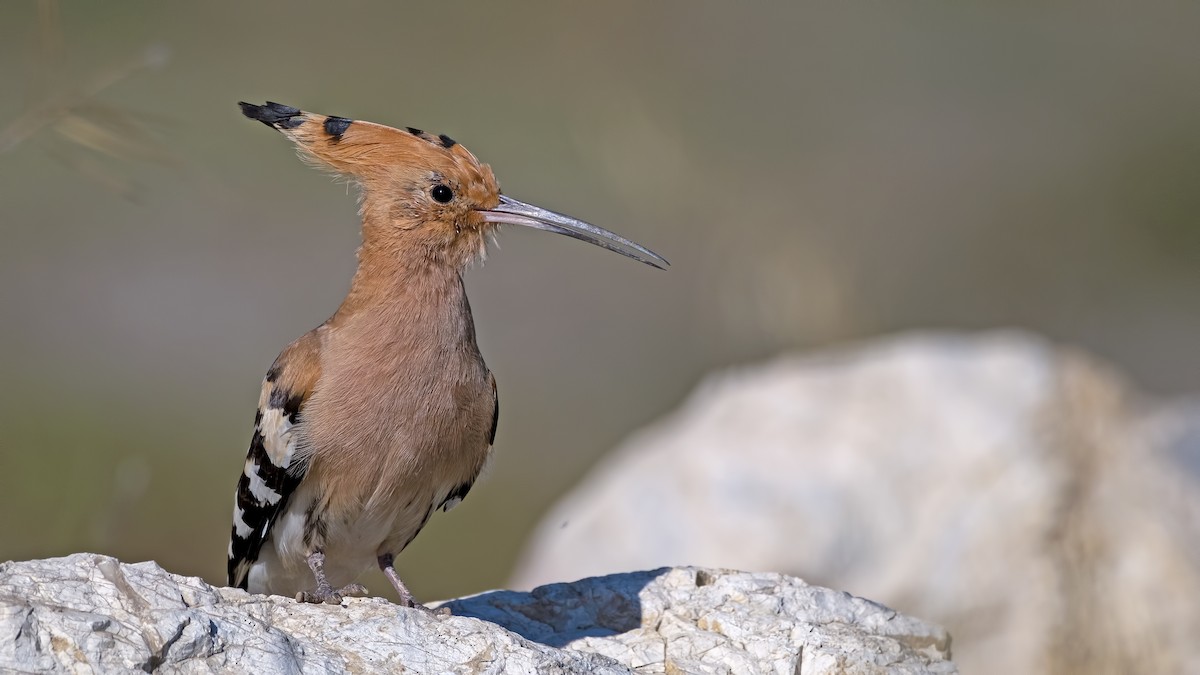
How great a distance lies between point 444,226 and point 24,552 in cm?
250

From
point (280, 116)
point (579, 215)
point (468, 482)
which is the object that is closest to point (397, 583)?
point (468, 482)

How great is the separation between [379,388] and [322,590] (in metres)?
0.45

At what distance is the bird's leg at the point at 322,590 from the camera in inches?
121

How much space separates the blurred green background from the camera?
25.8 feet

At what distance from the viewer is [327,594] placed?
3.19 m

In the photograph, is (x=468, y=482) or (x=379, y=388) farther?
Result: (x=468, y=482)

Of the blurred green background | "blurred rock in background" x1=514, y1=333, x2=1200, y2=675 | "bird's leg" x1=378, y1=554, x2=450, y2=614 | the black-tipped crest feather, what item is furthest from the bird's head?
the blurred green background

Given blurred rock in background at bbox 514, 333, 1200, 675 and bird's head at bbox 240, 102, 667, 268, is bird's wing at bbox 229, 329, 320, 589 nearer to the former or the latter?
bird's head at bbox 240, 102, 667, 268

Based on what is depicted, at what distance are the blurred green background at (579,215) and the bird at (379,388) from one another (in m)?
2.16

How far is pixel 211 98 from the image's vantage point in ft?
41.7

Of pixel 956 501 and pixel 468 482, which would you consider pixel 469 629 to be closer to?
pixel 468 482

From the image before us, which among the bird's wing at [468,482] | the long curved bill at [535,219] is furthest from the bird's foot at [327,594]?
the long curved bill at [535,219]

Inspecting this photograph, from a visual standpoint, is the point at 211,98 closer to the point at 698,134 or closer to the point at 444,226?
the point at 698,134

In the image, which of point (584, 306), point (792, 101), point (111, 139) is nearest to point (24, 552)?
point (111, 139)
